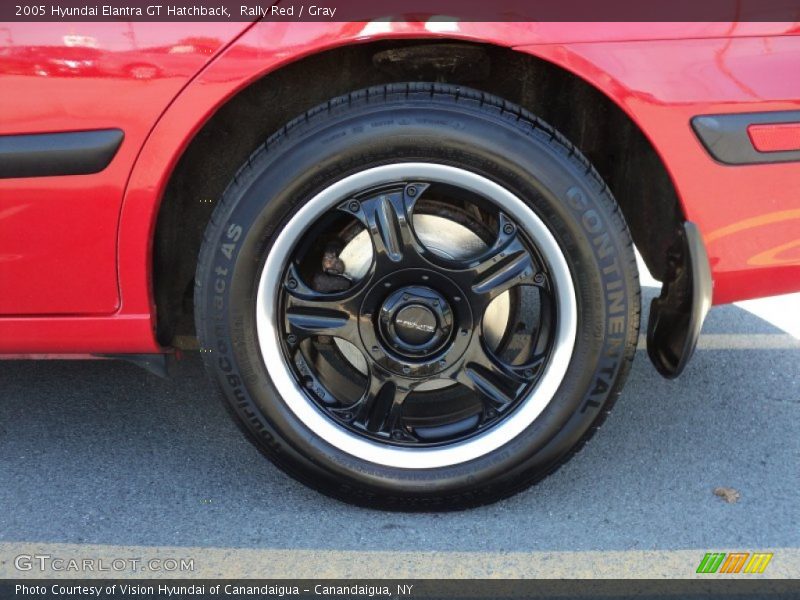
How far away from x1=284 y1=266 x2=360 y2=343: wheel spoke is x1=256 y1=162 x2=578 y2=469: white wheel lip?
0.05 meters

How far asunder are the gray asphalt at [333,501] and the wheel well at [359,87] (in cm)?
38

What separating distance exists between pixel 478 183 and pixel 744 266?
613mm

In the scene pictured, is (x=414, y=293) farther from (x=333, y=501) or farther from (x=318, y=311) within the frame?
(x=333, y=501)

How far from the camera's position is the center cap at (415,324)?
1979 mm

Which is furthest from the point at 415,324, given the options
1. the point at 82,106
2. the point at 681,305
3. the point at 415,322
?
the point at 82,106

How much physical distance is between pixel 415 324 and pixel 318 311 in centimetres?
23

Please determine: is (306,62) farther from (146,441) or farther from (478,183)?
(146,441)

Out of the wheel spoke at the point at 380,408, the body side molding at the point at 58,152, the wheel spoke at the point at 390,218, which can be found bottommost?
the wheel spoke at the point at 380,408

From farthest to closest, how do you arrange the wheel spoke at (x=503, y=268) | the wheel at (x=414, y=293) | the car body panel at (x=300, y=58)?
the wheel spoke at (x=503, y=268)
the wheel at (x=414, y=293)
the car body panel at (x=300, y=58)

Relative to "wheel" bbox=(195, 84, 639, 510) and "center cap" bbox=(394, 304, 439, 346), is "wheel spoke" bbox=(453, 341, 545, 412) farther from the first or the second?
"center cap" bbox=(394, 304, 439, 346)

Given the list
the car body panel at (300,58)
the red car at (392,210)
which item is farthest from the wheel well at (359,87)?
the car body panel at (300,58)
